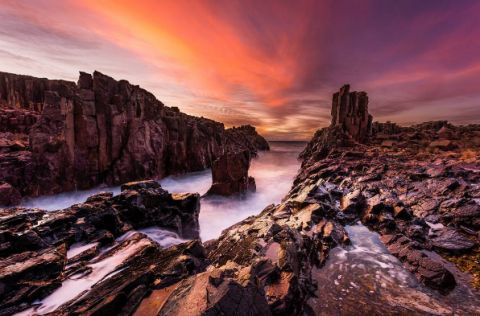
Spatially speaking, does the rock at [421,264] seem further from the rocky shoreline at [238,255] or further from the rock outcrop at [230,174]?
the rock outcrop at [230,174]

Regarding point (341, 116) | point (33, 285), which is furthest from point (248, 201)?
point (341, 116)

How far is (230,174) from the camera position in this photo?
33344 millimetres

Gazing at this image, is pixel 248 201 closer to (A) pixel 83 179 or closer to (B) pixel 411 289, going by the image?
(B) pixel 411 289

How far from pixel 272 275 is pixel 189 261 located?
3.38 m

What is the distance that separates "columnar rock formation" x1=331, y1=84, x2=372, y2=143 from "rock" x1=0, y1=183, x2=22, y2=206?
80082mm

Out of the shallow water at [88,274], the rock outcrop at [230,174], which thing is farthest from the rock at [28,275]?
the rock outcrop at [230,174]

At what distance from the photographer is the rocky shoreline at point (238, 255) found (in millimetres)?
5723

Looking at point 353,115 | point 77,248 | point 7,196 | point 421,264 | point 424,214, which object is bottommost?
point 7,196

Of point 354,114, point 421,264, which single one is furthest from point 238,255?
point 354,114

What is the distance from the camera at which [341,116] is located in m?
72.1

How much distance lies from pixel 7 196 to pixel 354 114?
87806 millimetres

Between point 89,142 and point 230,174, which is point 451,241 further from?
point 89,142

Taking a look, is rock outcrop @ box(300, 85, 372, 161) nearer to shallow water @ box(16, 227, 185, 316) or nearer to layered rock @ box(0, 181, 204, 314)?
layered rock @ box(0, 181, 204, 314)

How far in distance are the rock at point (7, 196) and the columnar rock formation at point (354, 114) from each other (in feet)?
263
